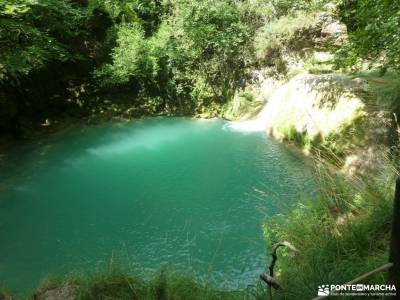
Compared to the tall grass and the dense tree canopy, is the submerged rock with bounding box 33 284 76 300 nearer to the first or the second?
the tall grass

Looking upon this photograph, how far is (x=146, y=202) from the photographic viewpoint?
26.2ft

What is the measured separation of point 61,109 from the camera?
14.3 meters

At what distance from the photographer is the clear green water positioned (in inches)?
232

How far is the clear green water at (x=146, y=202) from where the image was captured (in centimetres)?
589

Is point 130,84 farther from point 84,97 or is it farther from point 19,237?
point 19,237

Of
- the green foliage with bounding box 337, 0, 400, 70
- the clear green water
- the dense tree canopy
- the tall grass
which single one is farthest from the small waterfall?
the tall grass

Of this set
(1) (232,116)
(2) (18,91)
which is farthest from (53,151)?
(1) (232,116)

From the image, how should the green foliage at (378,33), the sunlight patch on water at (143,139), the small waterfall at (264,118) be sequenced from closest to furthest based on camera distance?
the green foliage at (378,33) < the sunlight patch on water at (143,139) < the small waterfall at (264,118)

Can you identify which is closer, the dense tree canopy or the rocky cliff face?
the rocky cliff face

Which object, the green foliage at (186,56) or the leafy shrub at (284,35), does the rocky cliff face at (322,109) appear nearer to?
the leafy shrub at (284,35)

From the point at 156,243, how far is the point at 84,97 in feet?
32.0

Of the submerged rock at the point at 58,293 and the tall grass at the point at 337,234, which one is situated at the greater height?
the tall grass at the point at 337,234

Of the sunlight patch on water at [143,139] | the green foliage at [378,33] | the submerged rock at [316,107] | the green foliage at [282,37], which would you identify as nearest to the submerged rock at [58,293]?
the green foliage at [378,33]

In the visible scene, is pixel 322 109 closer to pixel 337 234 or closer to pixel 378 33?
pixel 378 33
